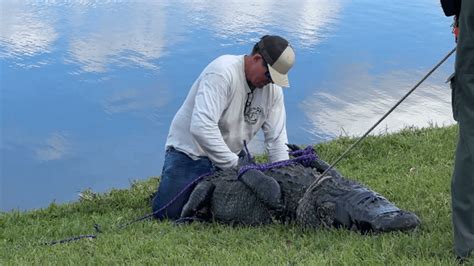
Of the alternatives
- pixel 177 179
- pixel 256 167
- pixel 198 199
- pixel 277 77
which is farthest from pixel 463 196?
pixel 177 179

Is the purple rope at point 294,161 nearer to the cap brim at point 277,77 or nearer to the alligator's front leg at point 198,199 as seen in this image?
the alligator's front leg at point 198,199

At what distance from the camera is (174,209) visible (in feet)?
16.7

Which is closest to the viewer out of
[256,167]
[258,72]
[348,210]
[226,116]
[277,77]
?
[348,210]

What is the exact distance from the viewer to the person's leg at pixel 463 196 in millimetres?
3281

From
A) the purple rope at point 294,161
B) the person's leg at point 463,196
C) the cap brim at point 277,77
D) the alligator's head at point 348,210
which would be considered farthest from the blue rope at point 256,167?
the person's leg at point 463,196

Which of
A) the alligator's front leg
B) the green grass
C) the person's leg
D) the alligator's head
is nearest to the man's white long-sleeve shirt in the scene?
Result: the alligator's front leg

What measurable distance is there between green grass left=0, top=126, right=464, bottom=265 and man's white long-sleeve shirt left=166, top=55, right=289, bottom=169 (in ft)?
1.80

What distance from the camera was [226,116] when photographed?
5066mm

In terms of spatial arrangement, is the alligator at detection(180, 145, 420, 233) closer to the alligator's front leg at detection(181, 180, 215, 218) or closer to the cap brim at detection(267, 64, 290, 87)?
the alligator's front leg at detection(181, 180, 215, 218)

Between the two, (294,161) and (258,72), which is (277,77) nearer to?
(258,72)

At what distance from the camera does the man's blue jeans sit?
5090 mm

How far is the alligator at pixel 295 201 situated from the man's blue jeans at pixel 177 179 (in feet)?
0.60

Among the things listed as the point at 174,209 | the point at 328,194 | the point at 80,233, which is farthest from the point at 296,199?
the point at 80,233

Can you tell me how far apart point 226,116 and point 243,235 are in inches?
39.9
